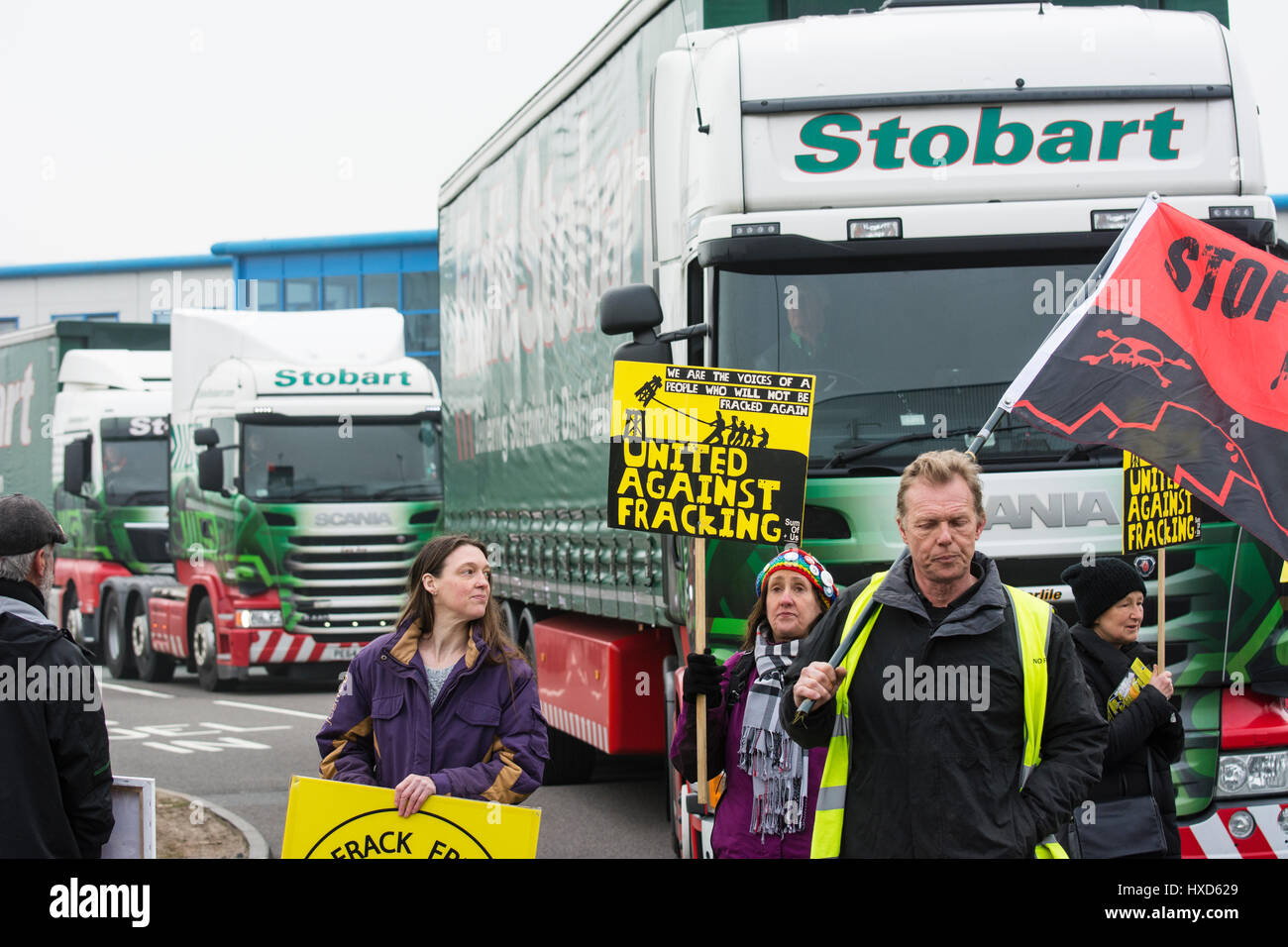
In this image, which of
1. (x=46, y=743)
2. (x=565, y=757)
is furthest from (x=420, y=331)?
(x=46, y=743)

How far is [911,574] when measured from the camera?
4523 mm

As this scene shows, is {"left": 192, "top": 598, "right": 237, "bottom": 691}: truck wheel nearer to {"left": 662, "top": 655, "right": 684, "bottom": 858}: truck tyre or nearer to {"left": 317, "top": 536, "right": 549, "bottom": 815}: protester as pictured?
{"left": 662, "top": 655, "right": 684, "bottom": 858}: truck tyre

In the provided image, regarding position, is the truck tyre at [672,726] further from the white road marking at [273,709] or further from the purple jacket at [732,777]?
the white road marking at [273,709]

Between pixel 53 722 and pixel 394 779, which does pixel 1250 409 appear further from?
pixel 53 722

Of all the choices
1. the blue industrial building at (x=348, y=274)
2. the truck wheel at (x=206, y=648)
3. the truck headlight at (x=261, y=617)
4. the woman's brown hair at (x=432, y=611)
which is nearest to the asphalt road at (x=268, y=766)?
the truck wheel at (x=206, y=648)

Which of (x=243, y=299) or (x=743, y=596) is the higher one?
(x=243, y=299)

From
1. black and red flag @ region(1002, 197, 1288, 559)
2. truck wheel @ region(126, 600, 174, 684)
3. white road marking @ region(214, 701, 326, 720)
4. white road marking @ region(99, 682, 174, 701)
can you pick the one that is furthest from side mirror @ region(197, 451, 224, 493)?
black and red flag @ region(1002, 197, 1288, 559)

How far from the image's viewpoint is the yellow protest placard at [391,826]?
4.98 meters

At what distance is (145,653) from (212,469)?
4674 millimetres

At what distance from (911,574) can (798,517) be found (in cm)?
207

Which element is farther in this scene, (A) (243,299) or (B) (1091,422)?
(A) (243,299)
